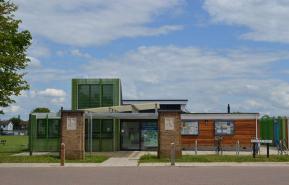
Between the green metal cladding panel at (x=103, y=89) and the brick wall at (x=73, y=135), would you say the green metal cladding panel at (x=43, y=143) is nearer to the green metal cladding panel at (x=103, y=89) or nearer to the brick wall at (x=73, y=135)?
the green metal cladding panel at (x=103, y=89)

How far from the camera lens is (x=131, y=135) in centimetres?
3962

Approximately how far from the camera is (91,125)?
3609 cm

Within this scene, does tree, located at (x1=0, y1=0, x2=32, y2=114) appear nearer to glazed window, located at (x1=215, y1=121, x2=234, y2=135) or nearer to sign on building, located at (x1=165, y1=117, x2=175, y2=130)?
sign on building, located at (x1=165, y1=117, x2=175, y2=130)

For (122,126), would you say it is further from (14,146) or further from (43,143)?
(14,146)

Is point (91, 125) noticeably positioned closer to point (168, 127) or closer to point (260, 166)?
point (168, 127)

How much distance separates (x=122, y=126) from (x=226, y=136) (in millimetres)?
7152
